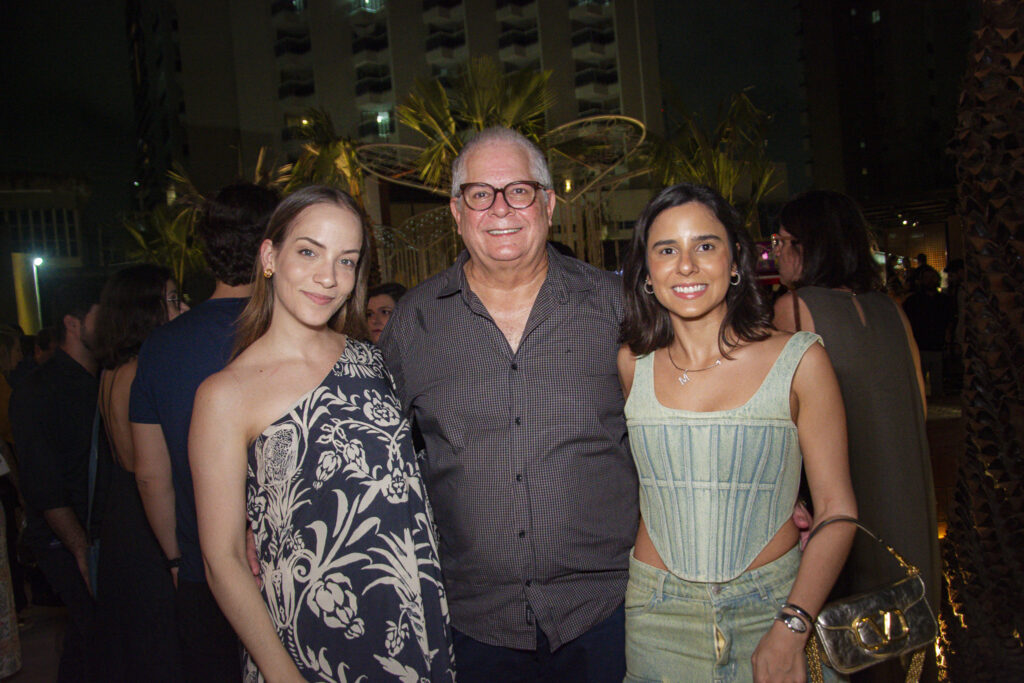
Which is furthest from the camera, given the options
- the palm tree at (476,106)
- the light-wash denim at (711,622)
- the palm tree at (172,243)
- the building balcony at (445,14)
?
the building balcony at (445,14)

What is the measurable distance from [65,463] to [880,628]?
13.1ft

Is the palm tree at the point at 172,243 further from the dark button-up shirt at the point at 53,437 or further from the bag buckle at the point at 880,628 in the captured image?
the bag buckle at the point at 880,628

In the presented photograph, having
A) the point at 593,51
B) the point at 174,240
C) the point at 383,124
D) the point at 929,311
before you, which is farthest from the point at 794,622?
the point at 593,51

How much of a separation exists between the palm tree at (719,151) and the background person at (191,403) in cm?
1082

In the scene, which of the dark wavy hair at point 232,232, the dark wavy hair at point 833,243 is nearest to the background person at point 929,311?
the dark wavy hair at point 833,243

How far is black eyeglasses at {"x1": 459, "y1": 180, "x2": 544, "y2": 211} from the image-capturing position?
8.09 ft

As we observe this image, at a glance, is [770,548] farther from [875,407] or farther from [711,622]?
[875,407]

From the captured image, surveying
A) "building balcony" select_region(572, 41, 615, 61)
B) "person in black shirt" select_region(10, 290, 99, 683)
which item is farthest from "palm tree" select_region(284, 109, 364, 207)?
"building balcony" select_region(572, 41, 615, 61)

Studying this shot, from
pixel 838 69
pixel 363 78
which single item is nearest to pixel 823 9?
pixel 838 69

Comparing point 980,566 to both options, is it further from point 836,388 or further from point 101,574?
point 101,574

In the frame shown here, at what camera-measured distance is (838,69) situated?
43.2 meters

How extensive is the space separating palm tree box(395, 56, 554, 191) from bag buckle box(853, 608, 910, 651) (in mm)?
9045

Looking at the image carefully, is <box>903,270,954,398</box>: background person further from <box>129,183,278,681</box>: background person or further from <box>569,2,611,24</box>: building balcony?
<box>569,2,611,24</box>: building balcony

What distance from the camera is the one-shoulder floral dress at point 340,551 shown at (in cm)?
185
